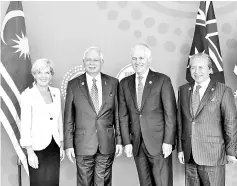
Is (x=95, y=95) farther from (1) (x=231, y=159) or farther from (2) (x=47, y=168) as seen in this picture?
(1) (x=231, y=159)

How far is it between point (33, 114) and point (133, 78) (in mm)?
926

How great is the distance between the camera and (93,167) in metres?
2.73

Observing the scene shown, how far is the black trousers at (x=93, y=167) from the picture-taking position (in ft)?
8.81

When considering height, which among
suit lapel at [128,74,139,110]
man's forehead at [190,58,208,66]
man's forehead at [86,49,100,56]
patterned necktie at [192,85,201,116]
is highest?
man's forehead at [86,49,100,56]

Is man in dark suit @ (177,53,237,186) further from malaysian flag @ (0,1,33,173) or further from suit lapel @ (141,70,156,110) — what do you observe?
malaysian flag @ (0,1,33,173)

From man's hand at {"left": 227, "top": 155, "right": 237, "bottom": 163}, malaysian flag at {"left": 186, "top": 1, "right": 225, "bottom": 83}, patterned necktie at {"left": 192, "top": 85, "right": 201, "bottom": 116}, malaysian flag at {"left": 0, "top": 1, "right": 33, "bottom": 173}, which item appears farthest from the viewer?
malaysian flag at {"left": 186, "top": 1, "right": 225, "bottom": 83}

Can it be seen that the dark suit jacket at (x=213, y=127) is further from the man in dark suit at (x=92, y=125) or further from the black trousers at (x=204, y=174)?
the man in dark suit at (x=92, y=125)

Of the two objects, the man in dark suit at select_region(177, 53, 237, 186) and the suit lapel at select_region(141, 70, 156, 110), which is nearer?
the man in dark suit at select_region(177, 53, 237, 186)

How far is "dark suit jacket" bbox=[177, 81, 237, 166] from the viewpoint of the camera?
2.53 meters

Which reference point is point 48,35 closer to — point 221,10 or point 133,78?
point 133,78

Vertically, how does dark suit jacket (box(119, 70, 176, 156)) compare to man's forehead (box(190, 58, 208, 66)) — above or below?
below

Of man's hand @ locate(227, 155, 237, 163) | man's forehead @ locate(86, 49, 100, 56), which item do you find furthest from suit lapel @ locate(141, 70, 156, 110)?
man's hand @ locate(227, 155, 237, 163)

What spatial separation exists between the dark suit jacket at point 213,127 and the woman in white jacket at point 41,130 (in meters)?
1.16

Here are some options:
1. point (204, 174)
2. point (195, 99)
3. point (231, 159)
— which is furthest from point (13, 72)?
point (231, 159)
